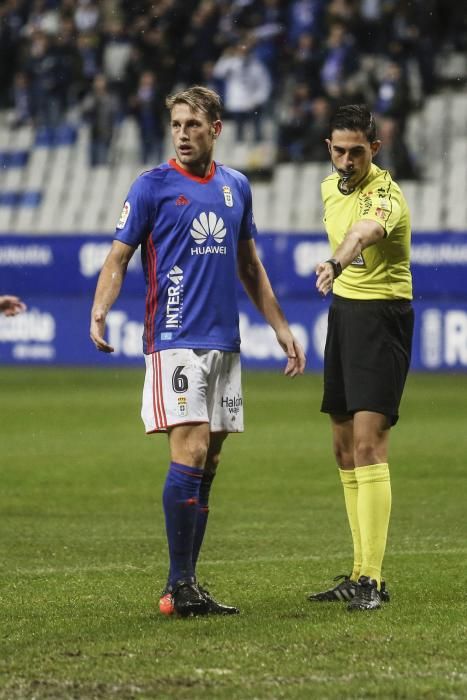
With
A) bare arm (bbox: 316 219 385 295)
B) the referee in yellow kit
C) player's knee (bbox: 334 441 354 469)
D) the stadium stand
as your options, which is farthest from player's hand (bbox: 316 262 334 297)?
the stadium stand

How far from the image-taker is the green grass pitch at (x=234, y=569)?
15.0 feet

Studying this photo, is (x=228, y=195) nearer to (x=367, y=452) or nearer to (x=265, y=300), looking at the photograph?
(x=265, y=300)


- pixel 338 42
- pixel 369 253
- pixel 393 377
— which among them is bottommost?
pixel 393 377

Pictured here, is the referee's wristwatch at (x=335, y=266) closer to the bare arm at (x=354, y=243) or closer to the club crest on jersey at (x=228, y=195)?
the bare arm at (x=354, y=243)

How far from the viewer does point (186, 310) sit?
19.2 feet

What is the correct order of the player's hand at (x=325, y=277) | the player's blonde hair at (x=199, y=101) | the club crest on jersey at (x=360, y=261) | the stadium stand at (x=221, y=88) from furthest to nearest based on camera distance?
the stadium stand at (x=221, y=88) < the club crest on jersey at (x=360, y=261) < the player's blonde hair at (x=199, y=101) < the player's hand at (x=325, y=277)

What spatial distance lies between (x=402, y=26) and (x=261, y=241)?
5.93 meters

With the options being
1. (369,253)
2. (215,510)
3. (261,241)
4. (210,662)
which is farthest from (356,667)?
(261,241)

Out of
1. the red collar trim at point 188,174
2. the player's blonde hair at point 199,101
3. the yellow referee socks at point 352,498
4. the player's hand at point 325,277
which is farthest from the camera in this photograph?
the yellow referee socks at point 352,498

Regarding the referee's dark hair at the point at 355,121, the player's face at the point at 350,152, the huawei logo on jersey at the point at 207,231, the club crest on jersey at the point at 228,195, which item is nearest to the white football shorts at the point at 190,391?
the huawei logo on jersey at the point at 207,231

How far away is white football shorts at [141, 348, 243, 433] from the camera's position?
18.9 ft

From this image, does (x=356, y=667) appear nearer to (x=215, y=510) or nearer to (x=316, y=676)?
(x=316, y=676)

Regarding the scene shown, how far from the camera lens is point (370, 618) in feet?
18.2

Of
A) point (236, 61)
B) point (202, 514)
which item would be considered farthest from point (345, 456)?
point (236, 61)
